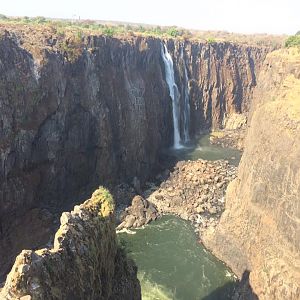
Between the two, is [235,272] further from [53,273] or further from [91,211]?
[53,273]

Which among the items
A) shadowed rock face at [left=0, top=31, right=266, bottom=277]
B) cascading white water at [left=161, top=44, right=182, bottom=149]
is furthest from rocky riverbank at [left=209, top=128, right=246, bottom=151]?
shadowed rock face at [left=0, top=31, right=266, bottom=277]

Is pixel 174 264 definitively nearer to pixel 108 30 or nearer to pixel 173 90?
pixel 173 90

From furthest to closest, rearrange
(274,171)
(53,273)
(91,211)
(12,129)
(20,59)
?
(20,59) < (12,129) < (274,171) < (91,211) < (53,273)

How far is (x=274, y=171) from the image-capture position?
2986cm

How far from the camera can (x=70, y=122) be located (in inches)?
1658

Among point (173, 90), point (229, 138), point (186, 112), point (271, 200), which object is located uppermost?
point (173, 90)

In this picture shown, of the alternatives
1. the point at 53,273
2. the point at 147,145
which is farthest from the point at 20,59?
the point at 53,273

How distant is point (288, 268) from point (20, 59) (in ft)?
90.4

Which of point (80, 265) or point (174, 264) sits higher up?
point (80, 265)

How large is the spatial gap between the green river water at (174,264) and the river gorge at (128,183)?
131 mm

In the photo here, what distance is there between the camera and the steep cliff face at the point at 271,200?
90.7 feet

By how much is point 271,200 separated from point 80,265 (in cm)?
1709

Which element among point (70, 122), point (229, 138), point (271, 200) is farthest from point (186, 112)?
point (271, 200)

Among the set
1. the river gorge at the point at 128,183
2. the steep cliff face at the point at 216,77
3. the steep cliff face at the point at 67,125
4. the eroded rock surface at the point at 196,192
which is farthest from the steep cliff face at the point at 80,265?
the steep cliff face at the point at 216,77
